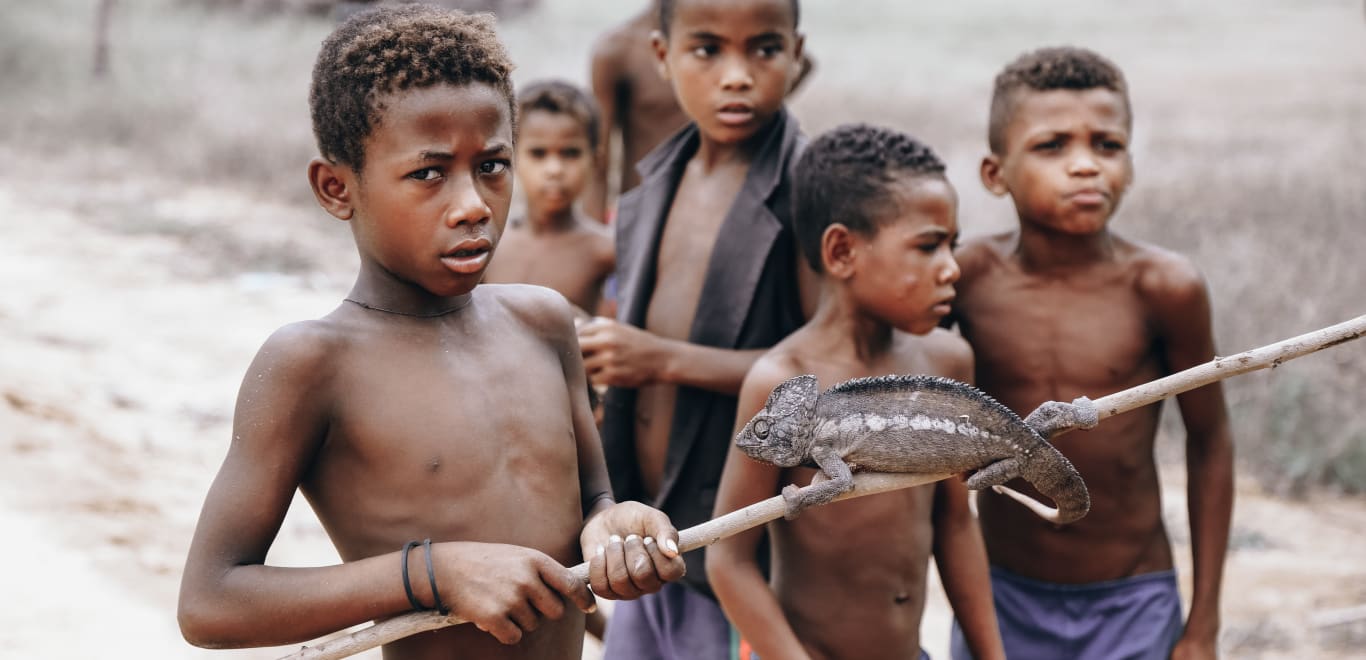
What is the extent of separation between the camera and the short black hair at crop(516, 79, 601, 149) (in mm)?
4570

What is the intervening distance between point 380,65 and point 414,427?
20.7 inches

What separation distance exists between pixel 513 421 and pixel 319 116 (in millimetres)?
545

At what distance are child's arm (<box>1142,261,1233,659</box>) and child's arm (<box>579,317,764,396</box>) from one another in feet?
3.21

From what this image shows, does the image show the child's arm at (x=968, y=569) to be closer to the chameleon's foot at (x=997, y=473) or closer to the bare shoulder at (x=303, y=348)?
the chameleon's foot at (x=997, y=473)

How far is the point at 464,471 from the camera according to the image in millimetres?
1938

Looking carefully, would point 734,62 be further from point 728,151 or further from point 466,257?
point 466,257

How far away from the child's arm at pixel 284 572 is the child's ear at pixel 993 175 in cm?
187

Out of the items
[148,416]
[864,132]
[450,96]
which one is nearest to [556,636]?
[450,96]

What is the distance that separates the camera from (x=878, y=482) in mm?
1924

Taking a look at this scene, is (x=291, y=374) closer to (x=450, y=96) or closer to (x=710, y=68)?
(x=450, y=96)

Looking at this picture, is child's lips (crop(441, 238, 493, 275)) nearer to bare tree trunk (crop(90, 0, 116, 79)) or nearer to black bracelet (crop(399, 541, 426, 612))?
black bracelet (crop(399, 541, 426, 612))

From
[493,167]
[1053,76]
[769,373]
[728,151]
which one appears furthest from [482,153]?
[1053,76]

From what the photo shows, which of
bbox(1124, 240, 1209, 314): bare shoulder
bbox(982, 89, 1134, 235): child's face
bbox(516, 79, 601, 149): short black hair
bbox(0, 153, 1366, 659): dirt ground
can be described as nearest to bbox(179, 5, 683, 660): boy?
bbox(982, 89, 1134, 235): child's face

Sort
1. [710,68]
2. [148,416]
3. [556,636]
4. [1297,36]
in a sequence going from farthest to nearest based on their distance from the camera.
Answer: [1297,36], [148,416], [710,68], [556,636]
